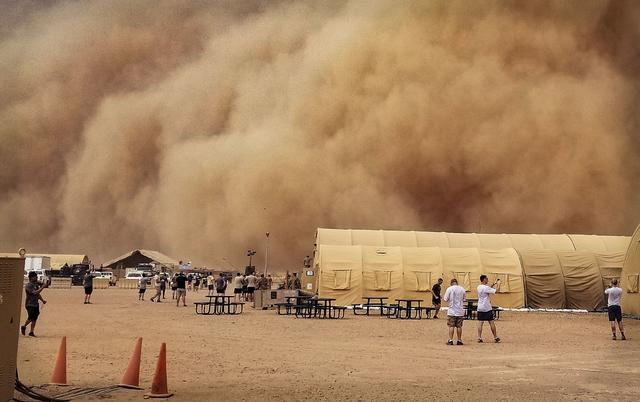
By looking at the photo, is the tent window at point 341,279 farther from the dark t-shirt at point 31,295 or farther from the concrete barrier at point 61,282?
the concrete barrier at point 61,282

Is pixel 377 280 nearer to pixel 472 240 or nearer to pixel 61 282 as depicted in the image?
pixel 472 240

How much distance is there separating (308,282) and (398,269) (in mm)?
5336

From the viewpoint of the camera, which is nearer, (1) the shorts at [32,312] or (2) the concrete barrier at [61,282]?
(1) the shorts at [32,312]

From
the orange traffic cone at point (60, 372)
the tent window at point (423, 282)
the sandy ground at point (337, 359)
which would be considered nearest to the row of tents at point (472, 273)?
the tent window at point (423, 282)

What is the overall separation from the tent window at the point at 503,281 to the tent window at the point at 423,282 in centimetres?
256

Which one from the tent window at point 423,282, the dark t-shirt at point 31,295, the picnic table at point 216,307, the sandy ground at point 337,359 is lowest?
the sandy ground at point 337,359

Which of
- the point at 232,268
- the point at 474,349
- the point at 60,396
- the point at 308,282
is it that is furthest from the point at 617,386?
the point at 232,268

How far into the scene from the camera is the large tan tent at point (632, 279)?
2065 centimetres

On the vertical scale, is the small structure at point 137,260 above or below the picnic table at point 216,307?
above

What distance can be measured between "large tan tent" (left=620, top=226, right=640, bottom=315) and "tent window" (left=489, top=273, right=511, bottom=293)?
4150 millimetres

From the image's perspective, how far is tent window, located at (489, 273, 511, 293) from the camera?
79.4 feet

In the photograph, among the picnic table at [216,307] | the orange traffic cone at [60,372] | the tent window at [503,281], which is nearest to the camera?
the orange traffic cone at [60,372]

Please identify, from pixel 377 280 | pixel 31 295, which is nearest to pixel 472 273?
pixel 377 280

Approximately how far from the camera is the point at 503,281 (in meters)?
24.3
